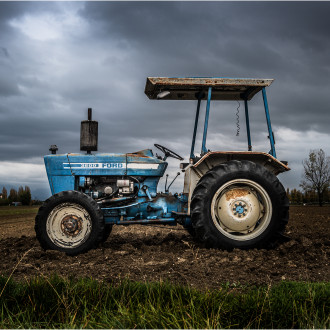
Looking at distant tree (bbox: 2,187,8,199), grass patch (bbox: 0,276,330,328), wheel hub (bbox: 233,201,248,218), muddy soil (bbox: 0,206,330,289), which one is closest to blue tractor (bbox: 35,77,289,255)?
wheel hub (bbox: 233,201,248,218)

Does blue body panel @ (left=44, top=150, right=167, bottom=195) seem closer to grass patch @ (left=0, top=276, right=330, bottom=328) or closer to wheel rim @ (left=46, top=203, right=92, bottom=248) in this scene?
wheel rim @ (left=46, top=203, right=92, bottom=248)

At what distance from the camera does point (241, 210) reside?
6.15 meters

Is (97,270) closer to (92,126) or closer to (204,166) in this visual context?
(204,166)

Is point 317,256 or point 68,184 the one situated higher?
point 68,184

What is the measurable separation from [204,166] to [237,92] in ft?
5.35

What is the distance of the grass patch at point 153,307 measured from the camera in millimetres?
2900

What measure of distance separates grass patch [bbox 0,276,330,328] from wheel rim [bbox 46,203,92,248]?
246 centimetres

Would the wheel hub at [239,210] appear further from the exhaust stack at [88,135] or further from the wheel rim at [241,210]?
the exhaust stack at [88,135]

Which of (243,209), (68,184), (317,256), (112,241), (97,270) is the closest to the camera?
(97,270)

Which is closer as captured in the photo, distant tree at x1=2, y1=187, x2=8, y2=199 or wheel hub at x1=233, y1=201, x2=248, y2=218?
wheel hub at x1=233, y1=201, x2=248, y2=218

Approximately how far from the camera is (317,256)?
219 inches

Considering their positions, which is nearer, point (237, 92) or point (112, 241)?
point (237, 92)

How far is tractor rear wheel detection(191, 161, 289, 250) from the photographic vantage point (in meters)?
6.02

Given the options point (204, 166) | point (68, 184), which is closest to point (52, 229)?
point (68, 184)
